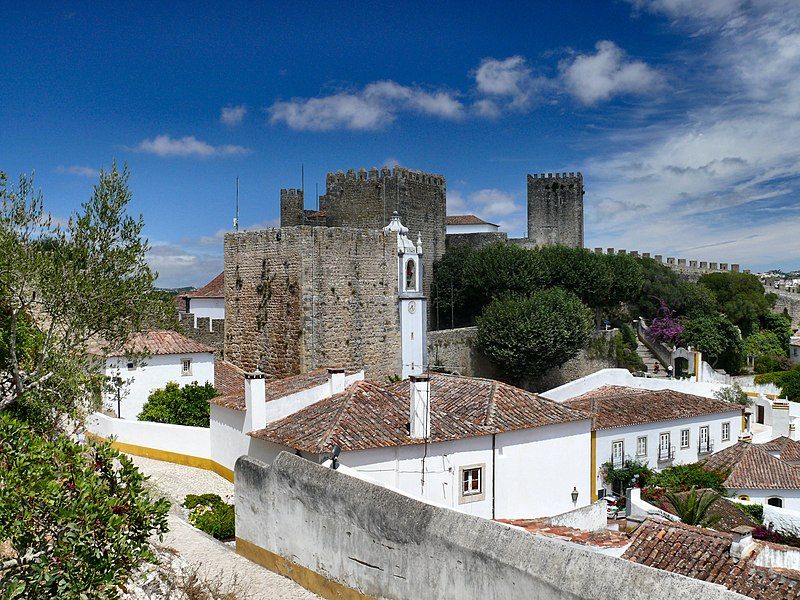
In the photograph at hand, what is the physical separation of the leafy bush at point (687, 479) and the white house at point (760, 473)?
0.97ft

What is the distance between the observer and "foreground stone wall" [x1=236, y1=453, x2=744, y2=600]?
4586 millimetres

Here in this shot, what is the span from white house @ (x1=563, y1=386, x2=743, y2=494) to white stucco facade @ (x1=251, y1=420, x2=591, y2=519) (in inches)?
248

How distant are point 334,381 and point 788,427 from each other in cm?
2003

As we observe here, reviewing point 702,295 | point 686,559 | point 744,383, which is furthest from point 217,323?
point 702,295

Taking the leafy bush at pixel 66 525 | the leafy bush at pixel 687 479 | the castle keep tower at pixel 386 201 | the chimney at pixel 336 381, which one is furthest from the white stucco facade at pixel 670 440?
the leafy bush at pixel 66 525

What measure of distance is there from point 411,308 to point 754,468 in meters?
10.8

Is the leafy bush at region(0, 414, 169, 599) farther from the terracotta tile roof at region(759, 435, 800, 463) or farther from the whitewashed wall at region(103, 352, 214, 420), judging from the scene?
the terracotta tile roof at region(759, 435, 800, 463)

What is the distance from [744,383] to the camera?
118 feet

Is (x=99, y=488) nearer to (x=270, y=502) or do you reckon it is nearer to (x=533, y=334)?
(x=270, y=502)

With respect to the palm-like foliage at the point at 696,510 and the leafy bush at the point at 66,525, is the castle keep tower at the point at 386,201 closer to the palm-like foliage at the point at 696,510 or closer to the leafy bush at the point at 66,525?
the palm-like foliage at the point at 696,510

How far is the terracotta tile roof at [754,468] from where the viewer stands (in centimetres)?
1892

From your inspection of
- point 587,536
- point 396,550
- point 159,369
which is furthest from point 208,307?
point 396,550

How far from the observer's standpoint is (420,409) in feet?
38.4

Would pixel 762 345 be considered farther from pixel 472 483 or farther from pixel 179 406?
pixel 472 483
